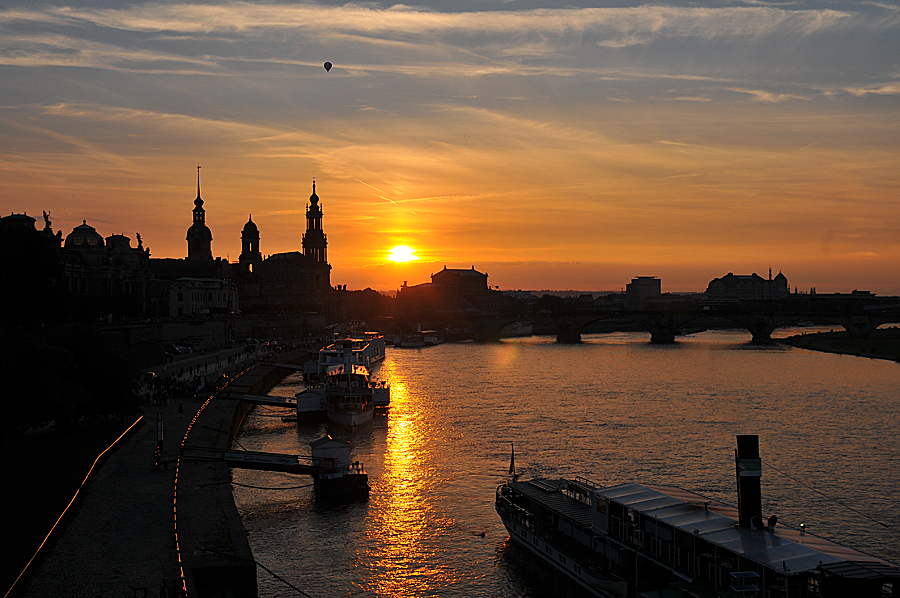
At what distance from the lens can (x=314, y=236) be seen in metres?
195

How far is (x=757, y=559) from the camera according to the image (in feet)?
60.4

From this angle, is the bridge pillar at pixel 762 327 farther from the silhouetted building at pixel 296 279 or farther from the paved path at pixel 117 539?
the paved path at pixel 117 539

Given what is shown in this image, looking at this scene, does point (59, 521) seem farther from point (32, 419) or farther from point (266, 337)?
point (266, 337)

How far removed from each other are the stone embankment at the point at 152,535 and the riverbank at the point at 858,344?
89.2 metres

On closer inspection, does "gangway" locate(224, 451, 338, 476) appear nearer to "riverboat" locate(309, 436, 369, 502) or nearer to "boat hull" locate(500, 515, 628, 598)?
"riverboat" locate(309, 436, 369, 502)

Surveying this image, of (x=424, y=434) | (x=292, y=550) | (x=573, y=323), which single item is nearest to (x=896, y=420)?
(x=424, y=434)

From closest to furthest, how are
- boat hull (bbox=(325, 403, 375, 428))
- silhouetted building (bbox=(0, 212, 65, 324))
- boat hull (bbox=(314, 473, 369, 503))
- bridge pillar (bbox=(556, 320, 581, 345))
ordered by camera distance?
boat hull (bbox=(314, 473, 369, 503)), boat hull (bbox=(325, 403, 375, 428)), silhouetted building (bbox=(0, 212, 65, 324)), bridge pillar (bbox=(556, 320, 581, 345))

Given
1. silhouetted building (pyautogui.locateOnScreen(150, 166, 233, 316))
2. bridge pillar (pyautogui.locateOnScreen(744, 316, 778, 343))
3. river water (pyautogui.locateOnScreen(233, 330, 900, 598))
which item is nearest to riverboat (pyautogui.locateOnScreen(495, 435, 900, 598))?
river water (pyautogui.locateOnScreen(233, 330, 900, 598))

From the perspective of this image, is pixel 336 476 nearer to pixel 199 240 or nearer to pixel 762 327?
pixel 762 327

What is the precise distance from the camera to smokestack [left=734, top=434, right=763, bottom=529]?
2042 centimetres

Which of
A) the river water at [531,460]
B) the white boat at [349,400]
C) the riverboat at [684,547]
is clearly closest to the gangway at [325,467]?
the river water at [531,460]

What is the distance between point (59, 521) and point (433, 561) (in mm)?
10748

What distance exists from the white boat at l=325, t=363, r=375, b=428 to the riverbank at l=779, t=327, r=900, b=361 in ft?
231

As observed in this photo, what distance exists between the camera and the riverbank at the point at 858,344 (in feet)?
344
